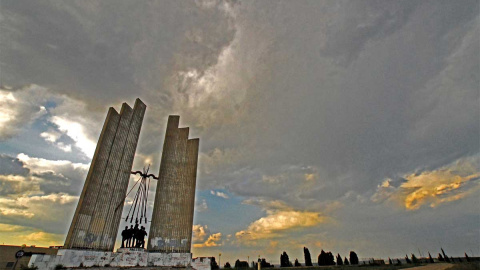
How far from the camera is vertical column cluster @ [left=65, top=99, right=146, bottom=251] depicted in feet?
58.8

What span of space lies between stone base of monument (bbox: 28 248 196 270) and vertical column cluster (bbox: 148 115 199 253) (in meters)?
0.78

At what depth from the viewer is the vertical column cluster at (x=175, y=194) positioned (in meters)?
23.0

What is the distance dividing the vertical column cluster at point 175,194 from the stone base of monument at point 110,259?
30.8 inches

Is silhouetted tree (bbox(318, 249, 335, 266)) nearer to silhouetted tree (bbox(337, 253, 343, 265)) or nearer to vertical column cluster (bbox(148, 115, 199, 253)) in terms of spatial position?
silhouetted tree (bbox(337, 253, 343, 265))

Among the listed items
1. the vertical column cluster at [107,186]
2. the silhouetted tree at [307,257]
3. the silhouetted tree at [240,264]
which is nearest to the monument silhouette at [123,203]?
the vertical column cluster at [107,186]

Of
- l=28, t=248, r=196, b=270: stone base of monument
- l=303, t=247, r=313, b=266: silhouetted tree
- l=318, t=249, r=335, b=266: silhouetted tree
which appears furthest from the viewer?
l=303, t=247, r=313, b=266: silhouetted tree

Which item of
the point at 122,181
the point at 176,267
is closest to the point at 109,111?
the point at 122,181

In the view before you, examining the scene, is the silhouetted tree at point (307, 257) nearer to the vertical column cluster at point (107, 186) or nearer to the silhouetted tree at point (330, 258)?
Answer: the silhouetted tree at point (330, 258)

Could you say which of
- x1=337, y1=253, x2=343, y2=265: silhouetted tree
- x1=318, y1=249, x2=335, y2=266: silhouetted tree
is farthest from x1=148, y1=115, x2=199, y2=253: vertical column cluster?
x1=337, y1=253, x2=343, y2=265: silhouetted tree

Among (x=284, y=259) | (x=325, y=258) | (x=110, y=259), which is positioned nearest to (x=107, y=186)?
(x=110, y=259)

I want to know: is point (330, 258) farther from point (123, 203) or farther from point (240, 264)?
point (123, 203)

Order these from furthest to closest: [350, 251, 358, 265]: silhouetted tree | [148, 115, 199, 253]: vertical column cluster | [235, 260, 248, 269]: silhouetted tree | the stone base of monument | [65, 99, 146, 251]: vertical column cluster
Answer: [350, 251, 358, 265]: silhouetted tree → [235, 260, 248, 269]: silhouetted tree → [148, 115, 199, 253]: vertical column cluster → [65, 99, 146, 251]: vertical column cluster → the stone base of monument

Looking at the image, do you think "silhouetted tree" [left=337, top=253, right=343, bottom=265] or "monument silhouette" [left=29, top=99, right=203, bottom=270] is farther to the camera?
"silhouetted tree" [left=337, top=253, right=343, bottom=265]

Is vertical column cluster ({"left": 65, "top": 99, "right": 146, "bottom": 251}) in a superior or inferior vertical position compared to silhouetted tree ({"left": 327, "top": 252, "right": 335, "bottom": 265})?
superior
